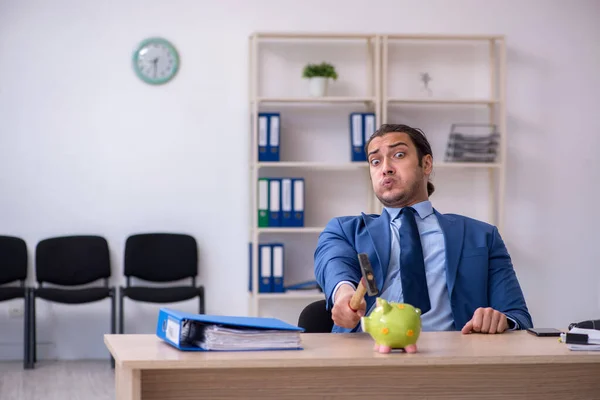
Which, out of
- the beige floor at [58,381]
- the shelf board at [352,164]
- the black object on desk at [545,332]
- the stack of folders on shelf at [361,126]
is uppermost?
the stack of folders on shelf at [361,126]

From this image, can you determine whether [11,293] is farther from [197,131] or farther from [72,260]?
[197,131]

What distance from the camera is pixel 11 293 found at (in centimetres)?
494

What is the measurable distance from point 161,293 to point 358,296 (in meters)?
3.40

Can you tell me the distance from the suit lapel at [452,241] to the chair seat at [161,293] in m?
2.97

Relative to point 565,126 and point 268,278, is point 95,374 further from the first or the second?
point 565,126

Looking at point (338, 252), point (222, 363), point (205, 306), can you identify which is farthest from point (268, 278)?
point (222, 363)

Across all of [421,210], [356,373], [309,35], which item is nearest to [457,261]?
[421,210]

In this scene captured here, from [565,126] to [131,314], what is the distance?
3160 millimetres

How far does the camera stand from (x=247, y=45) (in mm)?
5418

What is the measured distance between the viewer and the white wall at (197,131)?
5332mm

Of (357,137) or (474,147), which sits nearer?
(357,137)

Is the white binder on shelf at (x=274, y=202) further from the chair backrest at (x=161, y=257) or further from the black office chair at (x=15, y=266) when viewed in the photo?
the black office chair at (x=15, y=266)

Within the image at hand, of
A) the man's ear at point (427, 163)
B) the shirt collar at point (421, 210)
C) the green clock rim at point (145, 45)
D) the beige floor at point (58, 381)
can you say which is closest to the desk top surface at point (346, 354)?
the shirt collar at point (421, 210)

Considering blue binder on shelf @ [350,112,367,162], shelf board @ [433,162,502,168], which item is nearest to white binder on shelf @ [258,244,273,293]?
blue binder on shelf @ [350,112,367,162]
